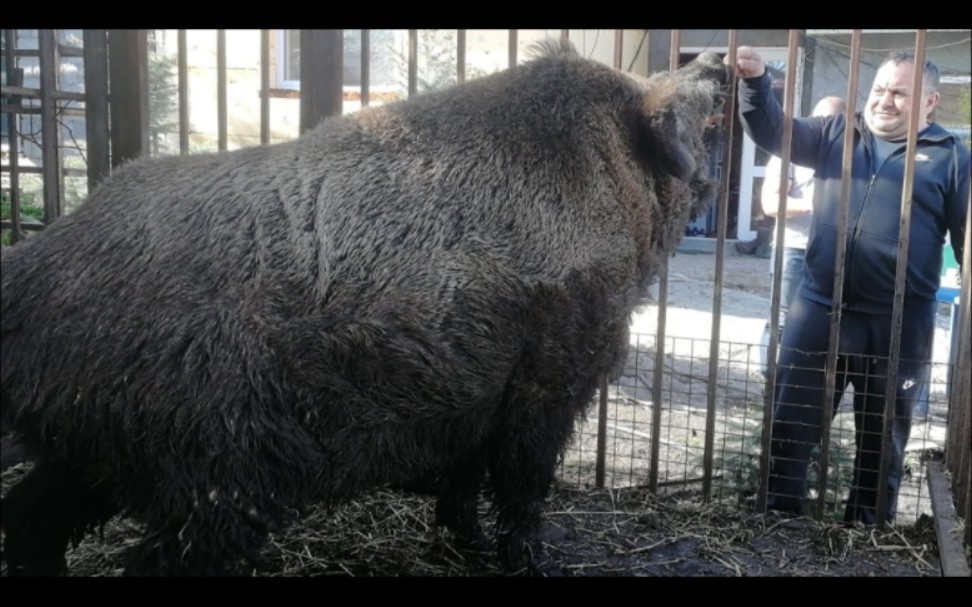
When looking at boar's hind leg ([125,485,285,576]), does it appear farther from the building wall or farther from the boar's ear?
the building wall

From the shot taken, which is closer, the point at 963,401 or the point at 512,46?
the point at 963,401

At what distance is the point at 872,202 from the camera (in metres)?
4.49

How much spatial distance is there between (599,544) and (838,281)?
5.64ft

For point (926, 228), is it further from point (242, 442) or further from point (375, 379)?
point (242, 442)

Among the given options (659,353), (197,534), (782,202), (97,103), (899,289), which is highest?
(97,103)

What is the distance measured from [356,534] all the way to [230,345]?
173cm

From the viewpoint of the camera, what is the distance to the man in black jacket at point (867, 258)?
4438 mm

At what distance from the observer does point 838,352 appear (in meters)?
4.62

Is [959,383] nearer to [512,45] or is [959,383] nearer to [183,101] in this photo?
[512,45]

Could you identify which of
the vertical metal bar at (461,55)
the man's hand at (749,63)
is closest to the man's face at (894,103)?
the man's hand at (749,63)

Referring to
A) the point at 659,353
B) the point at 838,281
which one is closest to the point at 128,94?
the point at 659,353

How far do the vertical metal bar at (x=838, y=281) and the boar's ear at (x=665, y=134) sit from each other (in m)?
0.93

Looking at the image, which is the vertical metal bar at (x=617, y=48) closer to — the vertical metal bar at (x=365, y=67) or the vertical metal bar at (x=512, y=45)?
the vertical metal bar at (x=512, y=45)
